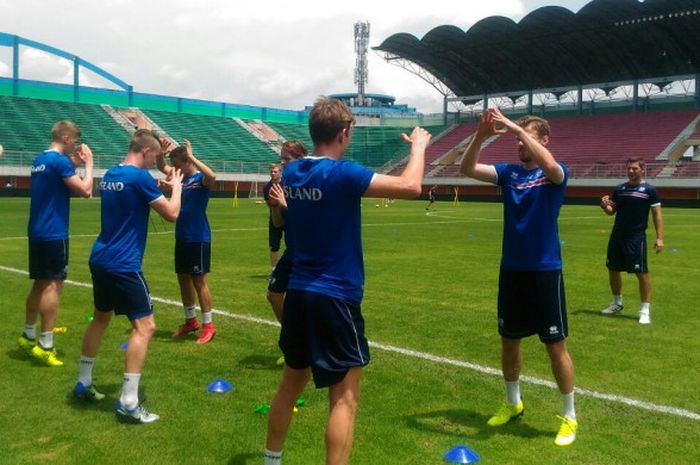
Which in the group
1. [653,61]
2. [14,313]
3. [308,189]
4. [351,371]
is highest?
[653,61]

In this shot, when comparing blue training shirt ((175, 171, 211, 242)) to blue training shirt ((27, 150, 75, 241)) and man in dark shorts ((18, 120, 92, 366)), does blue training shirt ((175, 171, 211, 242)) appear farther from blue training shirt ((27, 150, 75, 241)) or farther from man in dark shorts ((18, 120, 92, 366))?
blue training shirt ((27, 150, 75, 241))

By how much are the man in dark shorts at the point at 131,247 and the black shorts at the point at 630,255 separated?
6.80 m

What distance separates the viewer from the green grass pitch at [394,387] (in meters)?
4.82

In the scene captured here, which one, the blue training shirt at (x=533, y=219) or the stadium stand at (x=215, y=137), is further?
the stadium stand at (x=215, y=137)

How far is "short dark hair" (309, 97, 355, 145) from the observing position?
376cm

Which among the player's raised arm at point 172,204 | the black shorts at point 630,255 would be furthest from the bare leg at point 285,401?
the black shorts at point 630,255

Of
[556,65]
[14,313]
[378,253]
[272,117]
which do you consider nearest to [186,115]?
[272,117]

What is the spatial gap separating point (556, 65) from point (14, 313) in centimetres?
6419

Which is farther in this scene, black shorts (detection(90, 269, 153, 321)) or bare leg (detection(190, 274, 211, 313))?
bare leg (detection(190, 274, 211, 313))

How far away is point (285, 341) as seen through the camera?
3.99m

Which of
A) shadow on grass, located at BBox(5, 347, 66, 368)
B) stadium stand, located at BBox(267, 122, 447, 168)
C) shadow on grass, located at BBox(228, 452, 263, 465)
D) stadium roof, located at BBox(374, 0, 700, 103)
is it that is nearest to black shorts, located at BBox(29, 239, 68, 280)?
shadow on grass, located at BBox(5, 347, 66, 368)

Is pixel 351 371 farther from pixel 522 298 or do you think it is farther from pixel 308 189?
pixel 522 298

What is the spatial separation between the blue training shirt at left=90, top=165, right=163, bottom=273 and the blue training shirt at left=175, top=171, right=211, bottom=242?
8.05ft

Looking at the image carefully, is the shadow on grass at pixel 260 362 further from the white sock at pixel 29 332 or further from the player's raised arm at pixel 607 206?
the player's raised arm at pixel 607 206
